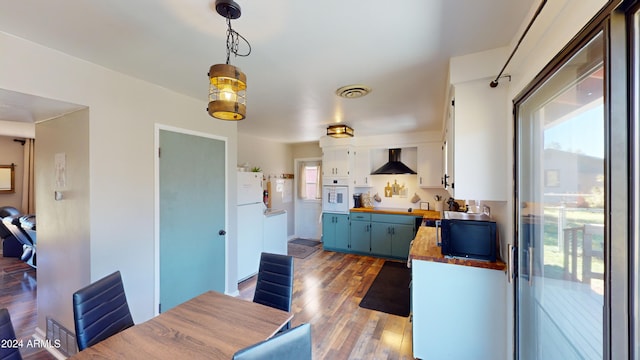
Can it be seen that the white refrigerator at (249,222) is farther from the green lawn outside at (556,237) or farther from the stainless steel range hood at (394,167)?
the green lawn outside at (556,237)

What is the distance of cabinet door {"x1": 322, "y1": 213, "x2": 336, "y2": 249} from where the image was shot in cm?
517

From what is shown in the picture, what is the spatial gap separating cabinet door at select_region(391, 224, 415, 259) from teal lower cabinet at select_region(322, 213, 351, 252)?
92 cm

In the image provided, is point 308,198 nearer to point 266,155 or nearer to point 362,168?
point 266,155

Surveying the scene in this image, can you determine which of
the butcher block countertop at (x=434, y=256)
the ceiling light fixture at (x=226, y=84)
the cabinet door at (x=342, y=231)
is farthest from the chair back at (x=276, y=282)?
the cabinet door at (x=342, y=231)

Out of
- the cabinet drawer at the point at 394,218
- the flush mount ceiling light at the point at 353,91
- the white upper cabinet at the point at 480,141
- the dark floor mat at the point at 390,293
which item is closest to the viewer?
the white upper cabinet at the point at 480,141

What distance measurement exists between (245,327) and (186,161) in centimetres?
190

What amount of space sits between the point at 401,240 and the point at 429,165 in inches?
59.6

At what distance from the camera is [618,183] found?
28.5 inches

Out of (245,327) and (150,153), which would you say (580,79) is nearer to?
(245,327)

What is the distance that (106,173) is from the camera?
196 cm


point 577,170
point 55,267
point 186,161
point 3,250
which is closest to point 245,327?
point 577,170

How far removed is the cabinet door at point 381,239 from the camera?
15.4 ft

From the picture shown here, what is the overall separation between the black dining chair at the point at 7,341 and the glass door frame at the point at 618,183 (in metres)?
2.14

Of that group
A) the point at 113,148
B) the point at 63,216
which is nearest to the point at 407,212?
the point at 113,148
